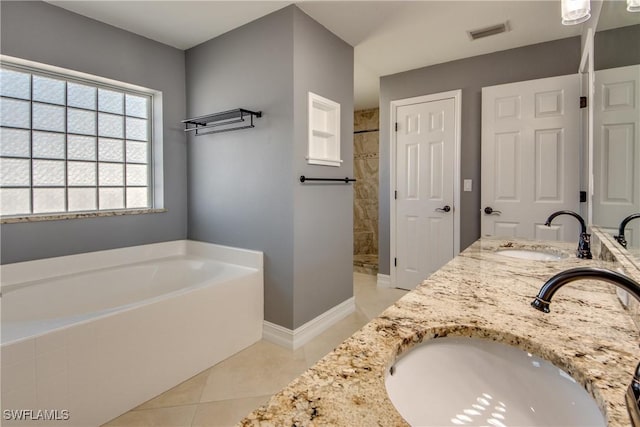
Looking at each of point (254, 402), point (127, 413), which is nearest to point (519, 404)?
point (254, 402)

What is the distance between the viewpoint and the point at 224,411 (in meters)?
1.65

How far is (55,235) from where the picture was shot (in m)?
2.28

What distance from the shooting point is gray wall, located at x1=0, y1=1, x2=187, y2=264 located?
210cm

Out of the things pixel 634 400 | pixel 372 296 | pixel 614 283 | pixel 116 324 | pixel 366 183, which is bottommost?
pixel 372 296

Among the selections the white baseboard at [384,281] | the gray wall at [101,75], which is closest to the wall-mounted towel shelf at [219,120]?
the gray wall at [101,75]

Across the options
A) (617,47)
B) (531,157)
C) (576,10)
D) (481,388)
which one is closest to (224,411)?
(481,388)

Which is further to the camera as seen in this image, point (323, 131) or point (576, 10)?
point (323, 131)

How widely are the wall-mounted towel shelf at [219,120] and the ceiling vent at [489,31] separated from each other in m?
1.87

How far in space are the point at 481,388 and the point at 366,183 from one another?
465cm

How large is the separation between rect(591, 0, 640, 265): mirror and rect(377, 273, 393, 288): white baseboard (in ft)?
7.19

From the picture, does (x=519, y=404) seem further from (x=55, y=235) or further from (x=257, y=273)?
(x=55, y=235)

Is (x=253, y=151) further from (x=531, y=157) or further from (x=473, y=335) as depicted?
(x=531, y=157)

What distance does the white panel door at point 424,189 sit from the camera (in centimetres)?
324

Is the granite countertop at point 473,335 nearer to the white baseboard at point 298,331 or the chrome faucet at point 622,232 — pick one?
the chrome faucet at point 622,232
